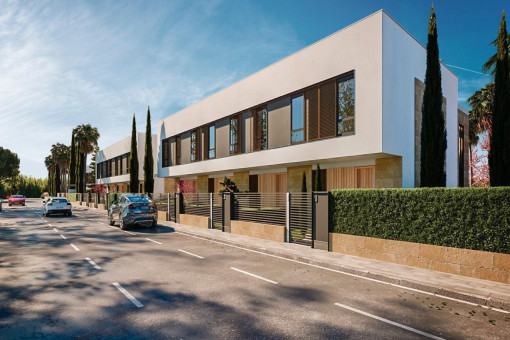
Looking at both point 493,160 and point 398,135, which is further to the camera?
point 398,135

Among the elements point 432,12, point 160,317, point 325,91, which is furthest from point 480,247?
point 325,91

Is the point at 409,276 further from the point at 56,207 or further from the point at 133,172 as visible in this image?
the point at 133,172

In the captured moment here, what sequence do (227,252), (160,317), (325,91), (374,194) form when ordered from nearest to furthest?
(160,317)
(374,194)
(227,252)
(325,91)

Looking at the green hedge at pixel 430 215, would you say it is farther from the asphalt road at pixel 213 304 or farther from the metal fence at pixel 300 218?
the asphalt road at pixel 213 304

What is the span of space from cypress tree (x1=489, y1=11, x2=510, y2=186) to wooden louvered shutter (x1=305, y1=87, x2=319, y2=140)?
25.1 feet

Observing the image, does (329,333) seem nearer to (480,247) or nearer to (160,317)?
(160,317)

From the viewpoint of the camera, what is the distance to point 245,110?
21812 mm

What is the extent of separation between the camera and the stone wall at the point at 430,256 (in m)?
7.29

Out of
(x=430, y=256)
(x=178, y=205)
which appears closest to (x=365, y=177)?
(x=430, y=256)

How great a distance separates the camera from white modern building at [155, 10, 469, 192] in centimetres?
1379

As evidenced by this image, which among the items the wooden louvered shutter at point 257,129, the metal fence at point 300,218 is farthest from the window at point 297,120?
the metal fence at point 300,218

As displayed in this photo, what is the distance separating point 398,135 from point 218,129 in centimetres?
1409

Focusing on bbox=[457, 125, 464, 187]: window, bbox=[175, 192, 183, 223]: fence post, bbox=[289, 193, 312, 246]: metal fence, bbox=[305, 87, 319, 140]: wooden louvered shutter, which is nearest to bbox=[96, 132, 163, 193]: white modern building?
bbox=[175, 192, 183, 223]: fence post

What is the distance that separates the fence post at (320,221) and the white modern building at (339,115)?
3.82 meters
